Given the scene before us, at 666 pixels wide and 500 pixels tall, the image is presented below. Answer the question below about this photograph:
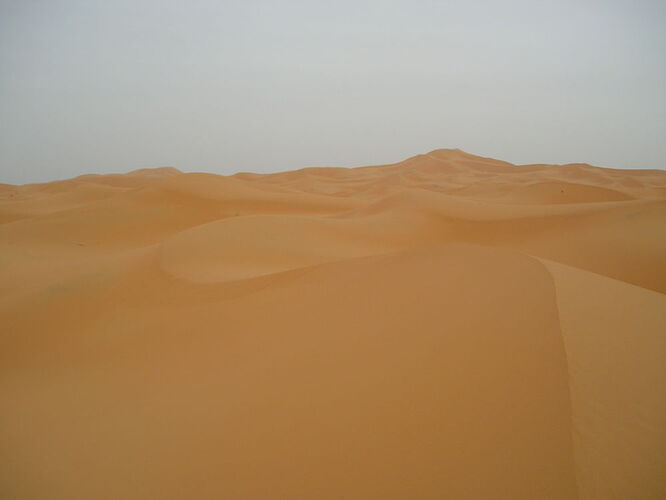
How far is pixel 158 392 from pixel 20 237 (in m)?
9.02

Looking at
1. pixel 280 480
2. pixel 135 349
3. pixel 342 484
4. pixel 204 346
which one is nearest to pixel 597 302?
pixel 342 484

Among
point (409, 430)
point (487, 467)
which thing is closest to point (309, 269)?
point (409, 430)

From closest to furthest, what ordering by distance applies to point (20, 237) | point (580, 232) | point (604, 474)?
1. point (604, 474)
2. point (580, 232)
3. point (20, 237)

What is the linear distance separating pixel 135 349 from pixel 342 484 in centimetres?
227

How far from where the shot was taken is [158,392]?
2570mm

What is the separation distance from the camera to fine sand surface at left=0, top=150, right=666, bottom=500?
1.67 meters

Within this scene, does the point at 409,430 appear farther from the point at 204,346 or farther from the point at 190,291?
the point at 190,291

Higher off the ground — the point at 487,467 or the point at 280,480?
the point at 487,467

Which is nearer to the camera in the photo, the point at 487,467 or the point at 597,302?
the point at 487,467

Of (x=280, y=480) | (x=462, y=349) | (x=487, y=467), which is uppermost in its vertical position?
(x=462, y=349)

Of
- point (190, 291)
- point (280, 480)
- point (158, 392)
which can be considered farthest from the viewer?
point (190, 291)

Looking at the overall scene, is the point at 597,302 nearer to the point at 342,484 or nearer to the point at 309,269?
the point at 342,484

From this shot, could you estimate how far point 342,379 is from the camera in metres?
2.27

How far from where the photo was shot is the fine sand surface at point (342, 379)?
1668 millimetres
